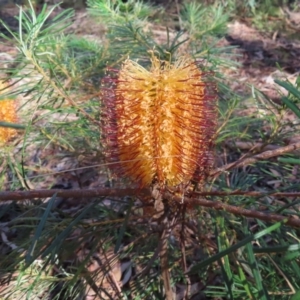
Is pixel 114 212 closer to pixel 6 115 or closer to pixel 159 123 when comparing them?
pixel 6 115

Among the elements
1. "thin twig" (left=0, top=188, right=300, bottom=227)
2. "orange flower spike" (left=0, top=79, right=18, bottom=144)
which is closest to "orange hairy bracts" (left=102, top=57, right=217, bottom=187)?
"thin twig" (left=0, top=188, right=300, bottom=227)

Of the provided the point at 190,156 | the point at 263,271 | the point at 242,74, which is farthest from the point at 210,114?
the point at 242,74

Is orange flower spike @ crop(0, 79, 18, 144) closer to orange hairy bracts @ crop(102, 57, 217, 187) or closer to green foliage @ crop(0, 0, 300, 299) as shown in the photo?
green foliage @ crop(0, 0, 300, 299)

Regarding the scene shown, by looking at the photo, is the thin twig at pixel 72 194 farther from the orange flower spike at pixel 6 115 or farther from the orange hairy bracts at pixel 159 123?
the orange flower spike at pixel 6 115

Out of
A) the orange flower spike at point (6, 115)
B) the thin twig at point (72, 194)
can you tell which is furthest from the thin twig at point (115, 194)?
the orange flower spike at point (6, 115)

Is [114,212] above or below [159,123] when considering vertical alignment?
below

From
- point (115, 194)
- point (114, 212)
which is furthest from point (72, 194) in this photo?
point (114, 212)
